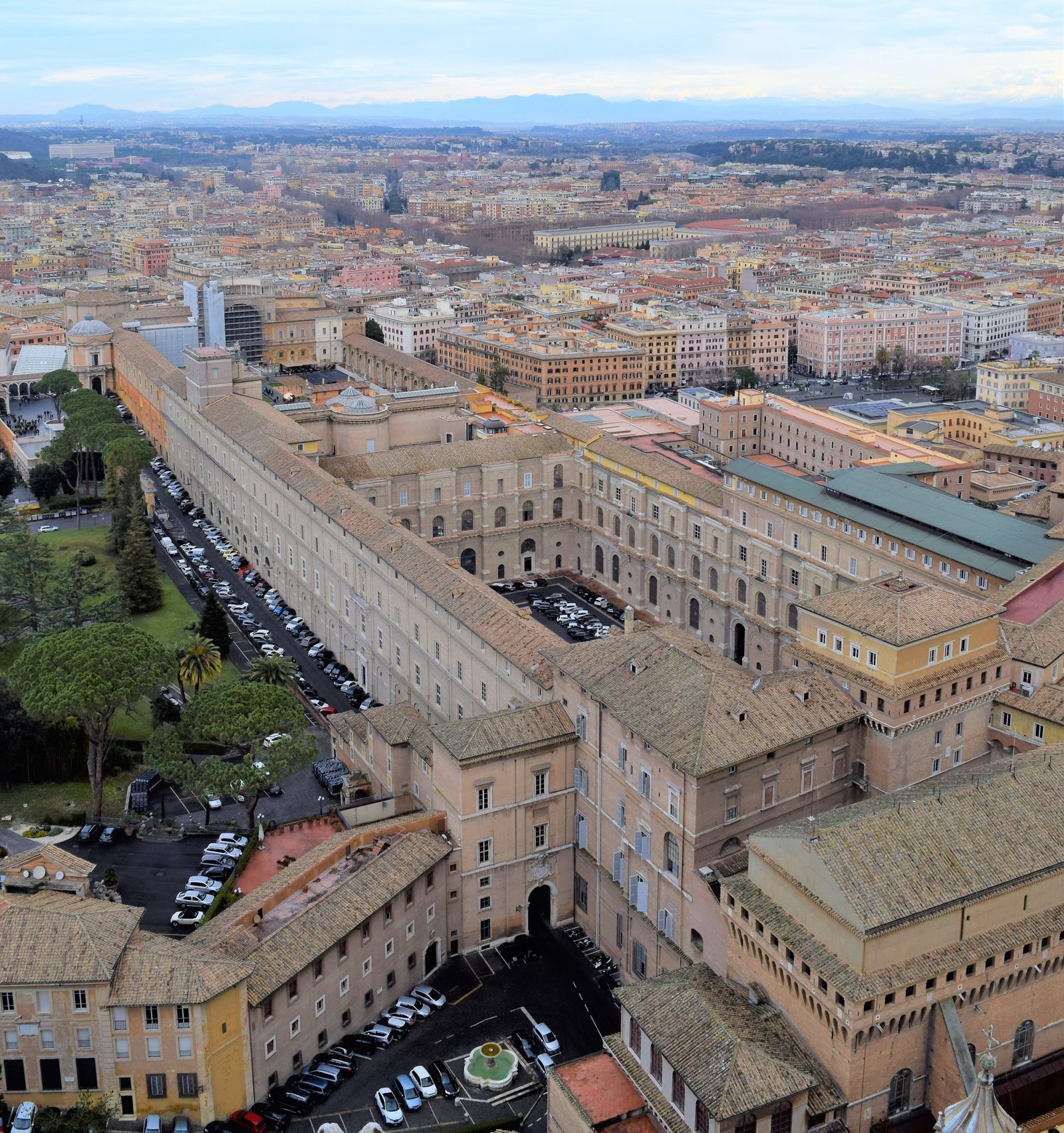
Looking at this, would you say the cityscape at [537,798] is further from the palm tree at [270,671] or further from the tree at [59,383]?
the tree at [59,383]

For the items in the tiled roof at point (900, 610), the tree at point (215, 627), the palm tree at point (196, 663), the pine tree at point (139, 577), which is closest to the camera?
the tiled roof at point (900, 610)

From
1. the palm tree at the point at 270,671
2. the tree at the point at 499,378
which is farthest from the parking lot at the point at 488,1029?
the tree at the point at 499,378

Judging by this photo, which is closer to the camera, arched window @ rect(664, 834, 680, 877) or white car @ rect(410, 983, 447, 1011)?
arched window @ rect(664, 834, 680, 877)

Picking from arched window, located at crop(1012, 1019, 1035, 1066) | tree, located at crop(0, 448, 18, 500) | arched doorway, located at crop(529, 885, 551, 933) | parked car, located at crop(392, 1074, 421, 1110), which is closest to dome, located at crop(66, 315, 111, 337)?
tree, located at crop(0, 448, 18, 500)

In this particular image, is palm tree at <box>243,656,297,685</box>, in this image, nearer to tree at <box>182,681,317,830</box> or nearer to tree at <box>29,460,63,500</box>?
tree at <box>182,681,317,830</box>

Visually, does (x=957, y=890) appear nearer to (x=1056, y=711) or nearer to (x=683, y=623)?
(x=1056, y=711)

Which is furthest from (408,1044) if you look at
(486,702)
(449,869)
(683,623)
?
(683,623)

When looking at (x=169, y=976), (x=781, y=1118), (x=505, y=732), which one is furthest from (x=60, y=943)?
(x=781, y=1118)
